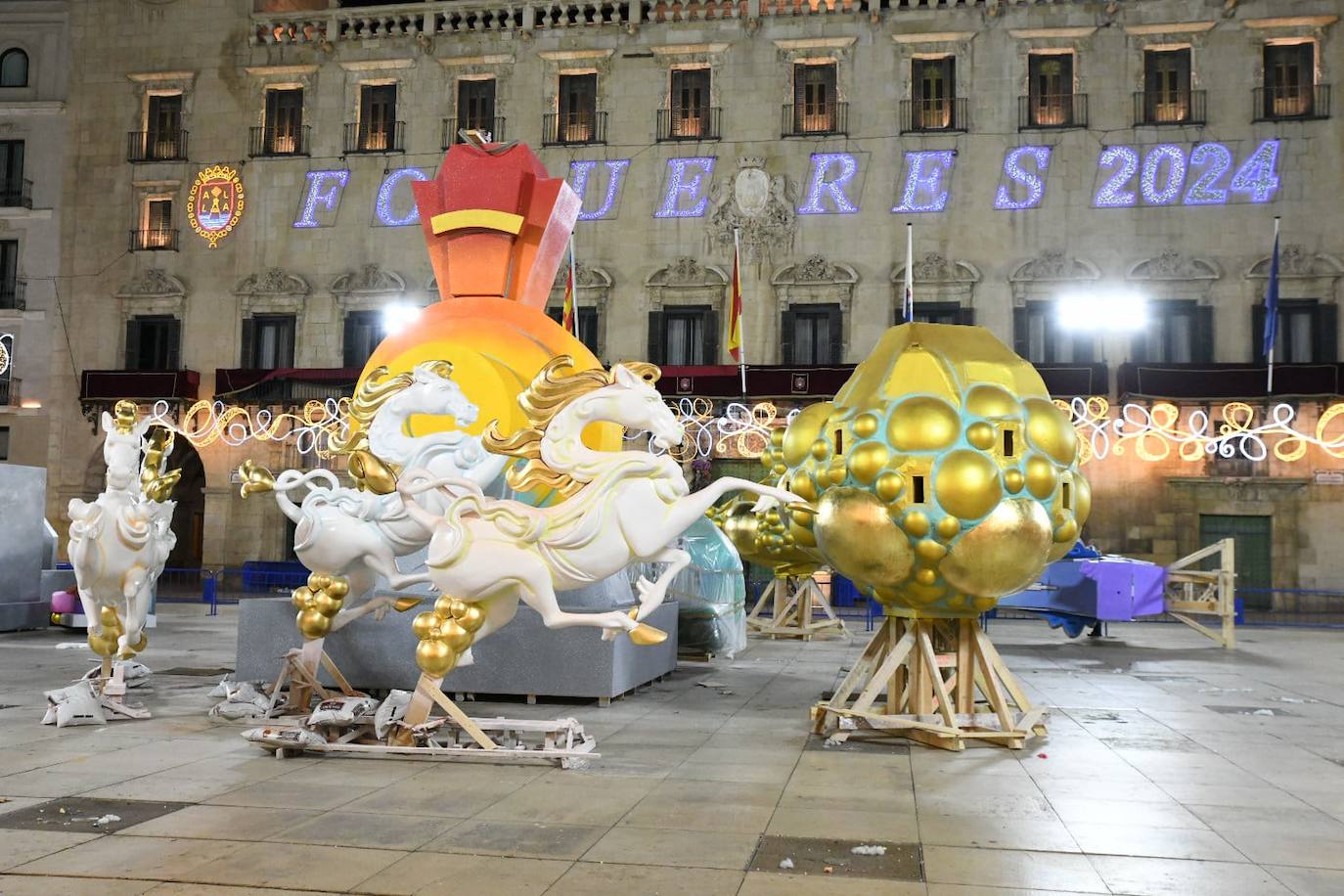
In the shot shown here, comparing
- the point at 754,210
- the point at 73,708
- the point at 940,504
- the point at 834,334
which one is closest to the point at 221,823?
the point at 73,708

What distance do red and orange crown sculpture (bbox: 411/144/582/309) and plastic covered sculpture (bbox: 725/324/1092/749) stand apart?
5131mm

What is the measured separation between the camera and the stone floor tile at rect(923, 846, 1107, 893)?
5121 millimetres

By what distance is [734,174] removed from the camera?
26.6 metres

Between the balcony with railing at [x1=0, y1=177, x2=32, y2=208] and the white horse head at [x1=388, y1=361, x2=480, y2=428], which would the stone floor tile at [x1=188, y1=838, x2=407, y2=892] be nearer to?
the white horse head at [x1=388, y1=361, x2=480, y2=428]

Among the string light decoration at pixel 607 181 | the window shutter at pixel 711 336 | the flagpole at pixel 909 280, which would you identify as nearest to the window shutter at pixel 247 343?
the string light decoration at pixel 607 181

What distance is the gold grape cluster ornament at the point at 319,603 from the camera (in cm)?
895

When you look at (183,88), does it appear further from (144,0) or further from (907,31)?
(907,31)

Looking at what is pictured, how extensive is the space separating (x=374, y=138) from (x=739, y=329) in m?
11.0

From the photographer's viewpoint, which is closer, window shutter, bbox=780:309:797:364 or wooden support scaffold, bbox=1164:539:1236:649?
wooden support scaffold, bbox=1164:539:1236:649

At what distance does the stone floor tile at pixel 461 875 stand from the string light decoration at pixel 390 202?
79.1 ft

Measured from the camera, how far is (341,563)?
29.3 feet

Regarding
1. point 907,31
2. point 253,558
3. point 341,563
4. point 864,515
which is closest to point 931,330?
point 864,515

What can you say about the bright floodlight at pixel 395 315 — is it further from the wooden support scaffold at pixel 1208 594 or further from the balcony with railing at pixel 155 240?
the wooden support scaffold at pixel 1208 594

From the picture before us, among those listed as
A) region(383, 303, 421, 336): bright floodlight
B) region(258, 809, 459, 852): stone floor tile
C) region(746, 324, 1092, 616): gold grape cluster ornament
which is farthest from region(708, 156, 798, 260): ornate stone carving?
region(258, 809, 459, 852): stone floor tile
